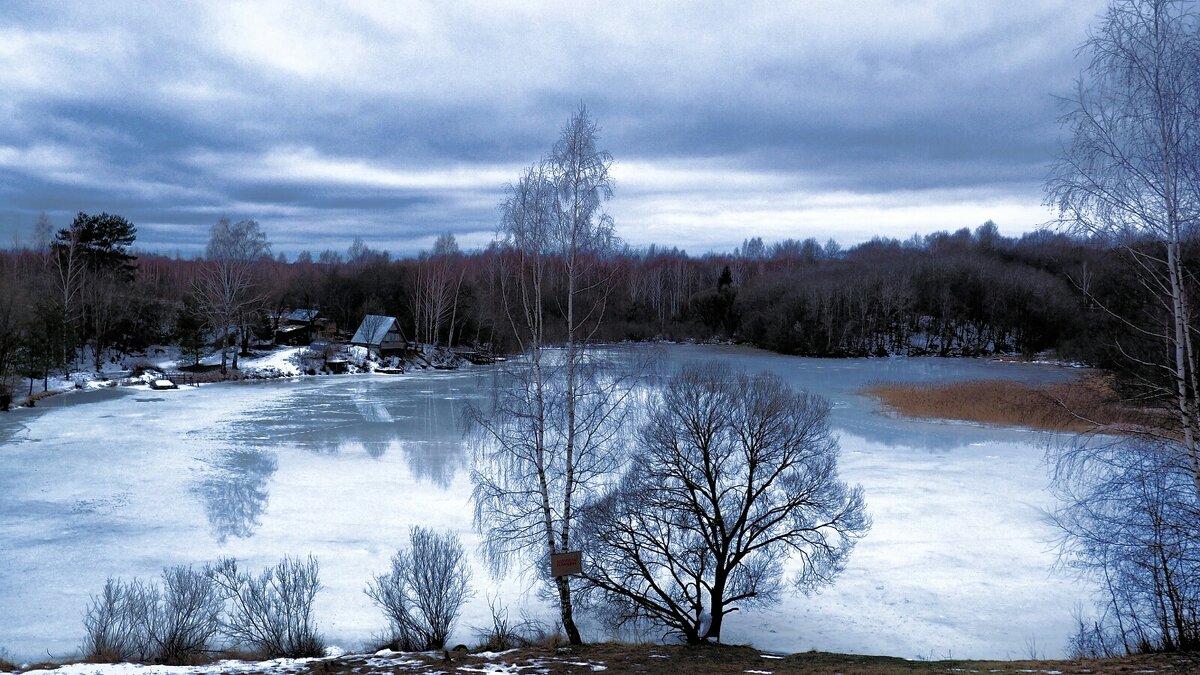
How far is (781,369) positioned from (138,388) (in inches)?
1444

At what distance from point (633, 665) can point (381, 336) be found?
47.7 metres

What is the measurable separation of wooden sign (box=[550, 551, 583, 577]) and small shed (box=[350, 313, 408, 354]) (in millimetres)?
46193

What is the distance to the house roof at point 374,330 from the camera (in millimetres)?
54625

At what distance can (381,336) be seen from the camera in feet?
179

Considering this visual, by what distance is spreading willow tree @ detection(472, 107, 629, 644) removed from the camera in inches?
475

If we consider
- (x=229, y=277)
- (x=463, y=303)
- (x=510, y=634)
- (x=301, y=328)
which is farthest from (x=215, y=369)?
(x=510, y=634)

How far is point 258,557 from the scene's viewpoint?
14.2m

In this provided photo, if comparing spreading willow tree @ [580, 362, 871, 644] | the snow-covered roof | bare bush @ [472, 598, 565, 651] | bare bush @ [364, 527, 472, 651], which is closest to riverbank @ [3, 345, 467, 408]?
the snow-covered roof

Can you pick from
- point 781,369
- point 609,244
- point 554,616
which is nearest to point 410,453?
point 554,616

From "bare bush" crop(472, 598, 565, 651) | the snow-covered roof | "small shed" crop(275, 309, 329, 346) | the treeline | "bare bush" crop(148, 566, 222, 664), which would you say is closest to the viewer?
"bare bush" crop(148, 566, 222, 664)

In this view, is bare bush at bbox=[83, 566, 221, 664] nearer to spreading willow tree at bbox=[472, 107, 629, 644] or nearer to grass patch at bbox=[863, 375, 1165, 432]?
spreading willow tree at bbox=[472, 107, 629, 644]

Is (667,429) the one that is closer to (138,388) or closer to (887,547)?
(887,547)

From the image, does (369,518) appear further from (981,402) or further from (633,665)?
(981,402)

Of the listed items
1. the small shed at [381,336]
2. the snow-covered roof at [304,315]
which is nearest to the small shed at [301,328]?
the snow-covered roof at [304,315]
